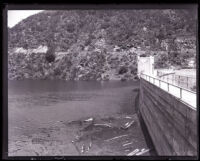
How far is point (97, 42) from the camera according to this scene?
13412 centimetres

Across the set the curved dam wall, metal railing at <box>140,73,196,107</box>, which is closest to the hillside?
metal railing at <box>140,73,196,107</box>

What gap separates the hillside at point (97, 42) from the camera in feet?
379

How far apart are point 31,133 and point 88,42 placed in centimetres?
11371

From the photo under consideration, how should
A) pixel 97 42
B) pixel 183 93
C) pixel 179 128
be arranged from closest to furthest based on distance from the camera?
pixel 179 128, pixel 183 93, pixel 97 42

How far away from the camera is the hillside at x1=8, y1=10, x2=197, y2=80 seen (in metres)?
116

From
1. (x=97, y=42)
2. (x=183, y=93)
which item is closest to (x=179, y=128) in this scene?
(x=183, y=93)

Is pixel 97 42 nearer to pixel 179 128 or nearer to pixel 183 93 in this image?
pixel 183 93

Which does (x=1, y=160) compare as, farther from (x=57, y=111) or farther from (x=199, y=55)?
(x=57, y=111)

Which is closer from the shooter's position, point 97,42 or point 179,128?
point 179,128

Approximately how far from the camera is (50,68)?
423 ft

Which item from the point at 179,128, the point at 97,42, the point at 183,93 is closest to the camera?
the point at 179,128

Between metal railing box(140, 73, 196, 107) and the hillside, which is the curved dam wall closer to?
metal railing box(140, 73, 196, 107)

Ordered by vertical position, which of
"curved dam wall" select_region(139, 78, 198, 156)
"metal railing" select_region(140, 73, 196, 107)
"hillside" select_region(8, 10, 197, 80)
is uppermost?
"hillside" select_region(8, 10, 197, 80)

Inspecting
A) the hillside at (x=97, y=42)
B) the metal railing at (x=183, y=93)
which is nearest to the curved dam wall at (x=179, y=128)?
the metal railing at (x=183, y=93)
